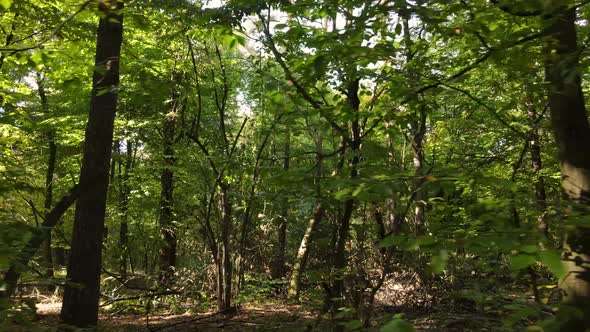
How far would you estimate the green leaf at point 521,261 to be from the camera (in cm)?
169

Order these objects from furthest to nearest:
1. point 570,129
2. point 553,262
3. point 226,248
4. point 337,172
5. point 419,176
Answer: point 226,248, point 337,172, point 570,129, point 419,176, point 553,262

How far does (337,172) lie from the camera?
392 centimetres

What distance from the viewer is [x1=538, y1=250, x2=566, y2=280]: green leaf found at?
5.11ft

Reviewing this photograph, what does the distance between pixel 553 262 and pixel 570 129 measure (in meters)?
1.64

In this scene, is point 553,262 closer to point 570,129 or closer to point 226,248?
point 570,129

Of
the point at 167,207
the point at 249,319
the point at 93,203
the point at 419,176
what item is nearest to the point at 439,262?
the point at 419,176

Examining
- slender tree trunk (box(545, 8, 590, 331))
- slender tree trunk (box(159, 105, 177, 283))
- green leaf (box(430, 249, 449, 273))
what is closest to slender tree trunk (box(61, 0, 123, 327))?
slender tree trunk (box(545, 8, 590, 331))

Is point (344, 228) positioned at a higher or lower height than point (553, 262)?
higher

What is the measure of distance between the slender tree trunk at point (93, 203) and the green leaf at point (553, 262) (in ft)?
16.2

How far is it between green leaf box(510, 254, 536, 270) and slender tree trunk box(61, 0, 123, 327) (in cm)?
483

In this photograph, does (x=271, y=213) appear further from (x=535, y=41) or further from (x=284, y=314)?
(x=535, y=41)

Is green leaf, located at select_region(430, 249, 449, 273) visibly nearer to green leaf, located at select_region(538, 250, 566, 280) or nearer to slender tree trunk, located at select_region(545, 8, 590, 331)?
green leaf, located at select_region(538, 250, 566, 280)

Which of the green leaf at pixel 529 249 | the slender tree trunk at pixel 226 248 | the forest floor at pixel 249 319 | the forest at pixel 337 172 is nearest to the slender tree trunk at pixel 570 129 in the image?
the forest at pixel 337 172

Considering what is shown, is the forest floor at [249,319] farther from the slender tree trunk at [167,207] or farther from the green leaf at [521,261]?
the green leaf at [521,261]
